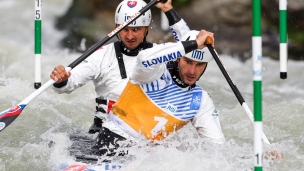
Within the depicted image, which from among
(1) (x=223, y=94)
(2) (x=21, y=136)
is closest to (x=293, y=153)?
(2) (x=21, y=136)

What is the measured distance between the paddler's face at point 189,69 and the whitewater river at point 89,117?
428 mm

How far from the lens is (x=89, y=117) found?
7.77 metres

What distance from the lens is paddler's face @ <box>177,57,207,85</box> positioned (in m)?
4.99

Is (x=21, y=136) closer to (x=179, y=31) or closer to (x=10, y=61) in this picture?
(x=179, y=31)

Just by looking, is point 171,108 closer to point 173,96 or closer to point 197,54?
point 173,96

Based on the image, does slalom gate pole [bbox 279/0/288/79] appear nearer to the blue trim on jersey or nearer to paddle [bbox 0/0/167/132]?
the blue trim on jersey

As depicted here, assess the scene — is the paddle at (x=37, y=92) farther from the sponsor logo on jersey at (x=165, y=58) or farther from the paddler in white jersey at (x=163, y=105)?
the sponsor logo on jersey at (x=165, y=58)

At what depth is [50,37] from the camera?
42.4ft

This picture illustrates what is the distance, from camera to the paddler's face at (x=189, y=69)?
4992 mm

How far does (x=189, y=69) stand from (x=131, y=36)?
2.94ft

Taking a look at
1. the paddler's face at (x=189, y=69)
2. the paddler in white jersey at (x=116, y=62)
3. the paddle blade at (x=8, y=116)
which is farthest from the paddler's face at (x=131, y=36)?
the paddle blade at (x=8, y=116)

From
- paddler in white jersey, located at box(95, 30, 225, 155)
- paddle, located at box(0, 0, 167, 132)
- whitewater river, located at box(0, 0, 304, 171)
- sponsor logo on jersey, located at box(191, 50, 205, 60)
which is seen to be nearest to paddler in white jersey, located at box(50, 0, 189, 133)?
paddle, located at box(0, 0, 167, 132)

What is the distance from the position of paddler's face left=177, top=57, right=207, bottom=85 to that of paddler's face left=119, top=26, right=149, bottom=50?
31.6 inches

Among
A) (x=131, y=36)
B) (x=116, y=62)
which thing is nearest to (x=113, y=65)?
(x=116, y=62)
